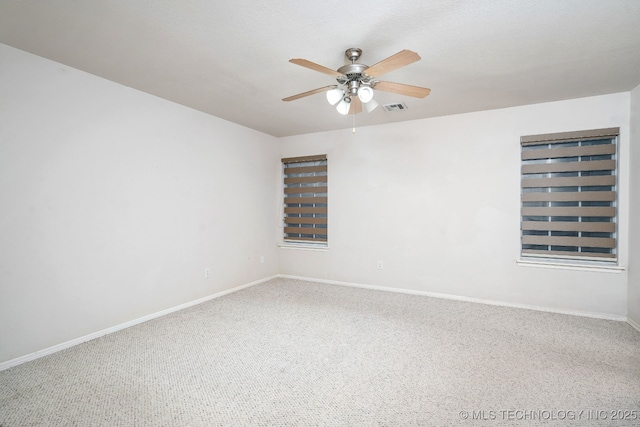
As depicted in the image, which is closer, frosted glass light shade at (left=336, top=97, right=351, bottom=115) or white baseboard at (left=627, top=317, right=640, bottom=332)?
frosted glass light shade at (left=336, top=97, right=351, bottom=115)

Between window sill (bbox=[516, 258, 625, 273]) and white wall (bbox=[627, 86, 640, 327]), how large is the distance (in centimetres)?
15

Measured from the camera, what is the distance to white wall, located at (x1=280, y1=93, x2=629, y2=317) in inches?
140

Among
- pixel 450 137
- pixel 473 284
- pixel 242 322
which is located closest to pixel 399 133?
pixel 450 137

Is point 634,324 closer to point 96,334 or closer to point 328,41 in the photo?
point 328,41

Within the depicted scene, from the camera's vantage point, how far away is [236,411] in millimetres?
1886

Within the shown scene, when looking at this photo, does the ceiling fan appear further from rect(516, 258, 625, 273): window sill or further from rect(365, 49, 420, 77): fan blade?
rect(516, 258, 625, 273): window sill

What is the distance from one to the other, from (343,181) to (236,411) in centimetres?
366

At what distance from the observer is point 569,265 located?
358 cm

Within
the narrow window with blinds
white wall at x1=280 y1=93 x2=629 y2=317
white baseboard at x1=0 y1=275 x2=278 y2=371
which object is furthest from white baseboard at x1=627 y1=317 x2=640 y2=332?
white baseboard at x1=0 y1=275 x2=278 y2=371

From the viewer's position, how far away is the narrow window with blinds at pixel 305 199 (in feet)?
17.1

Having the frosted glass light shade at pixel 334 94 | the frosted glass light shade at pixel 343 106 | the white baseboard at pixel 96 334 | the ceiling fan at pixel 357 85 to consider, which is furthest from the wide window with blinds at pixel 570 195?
the white baseboard at pixel 96 334

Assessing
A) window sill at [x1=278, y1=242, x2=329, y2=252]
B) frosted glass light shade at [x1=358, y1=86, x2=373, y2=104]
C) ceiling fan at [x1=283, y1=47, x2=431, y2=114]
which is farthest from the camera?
window sill at [x1=278, y1=242, x2=329, y2=252]

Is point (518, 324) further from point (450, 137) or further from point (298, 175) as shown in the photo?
point (298, 175)

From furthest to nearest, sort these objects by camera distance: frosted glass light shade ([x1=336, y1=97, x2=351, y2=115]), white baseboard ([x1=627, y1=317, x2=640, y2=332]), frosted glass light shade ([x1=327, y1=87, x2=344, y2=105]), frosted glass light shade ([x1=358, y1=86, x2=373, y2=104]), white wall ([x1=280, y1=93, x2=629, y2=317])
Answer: white wall ([x1=280, y1=93, x2=629, y2=317]) → white baseboard ([x1=627, y1=317, x2=640, y2=332]) → frosted glass light shade ([x1=336, y1=97, x2=351, y2=115]) → frosted glass light shade ([x1=327, y1=87, x2=344, y2=105]) → frosted glass light shade ([x1=358, y1=86, x2=373, y2=104])
